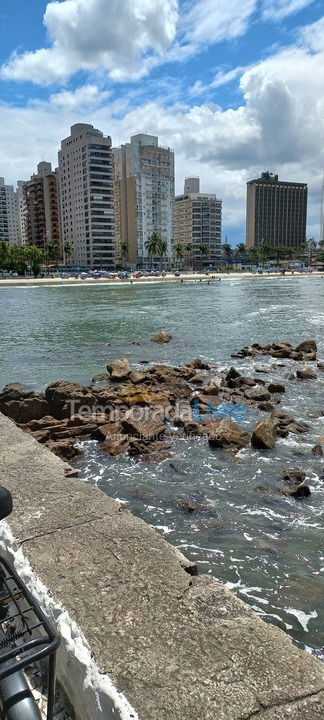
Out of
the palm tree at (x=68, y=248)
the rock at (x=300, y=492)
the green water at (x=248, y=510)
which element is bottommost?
the green water at (x=248, y=510)

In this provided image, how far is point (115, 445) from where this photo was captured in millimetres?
10289

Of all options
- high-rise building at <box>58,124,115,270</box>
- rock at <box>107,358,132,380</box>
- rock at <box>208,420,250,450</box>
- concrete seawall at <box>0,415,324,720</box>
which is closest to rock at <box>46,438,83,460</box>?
rock at <box>208,420,250,450</box>

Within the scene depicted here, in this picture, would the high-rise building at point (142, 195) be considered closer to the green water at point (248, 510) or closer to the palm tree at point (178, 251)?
the palm tree at point (178, 251)

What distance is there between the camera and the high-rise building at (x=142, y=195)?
594 feet

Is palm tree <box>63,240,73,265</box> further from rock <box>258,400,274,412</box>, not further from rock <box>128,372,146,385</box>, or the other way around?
rock <box>258,400,274,412</box>

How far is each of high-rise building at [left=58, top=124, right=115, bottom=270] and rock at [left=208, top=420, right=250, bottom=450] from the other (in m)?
160

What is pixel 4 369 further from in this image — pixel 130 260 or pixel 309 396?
pixel 130 260

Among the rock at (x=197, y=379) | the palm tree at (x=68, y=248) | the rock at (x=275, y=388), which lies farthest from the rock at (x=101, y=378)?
the palm tree at (x=68, y=248)

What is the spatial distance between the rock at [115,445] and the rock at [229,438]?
1.88 m

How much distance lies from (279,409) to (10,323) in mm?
32009

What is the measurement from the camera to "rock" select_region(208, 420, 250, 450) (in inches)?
411

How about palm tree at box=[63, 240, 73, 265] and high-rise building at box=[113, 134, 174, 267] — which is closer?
palm tree at box=[63, 240, 73, 265]

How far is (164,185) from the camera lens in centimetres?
18762

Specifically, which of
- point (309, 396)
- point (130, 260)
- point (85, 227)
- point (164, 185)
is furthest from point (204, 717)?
point (164, 185)
